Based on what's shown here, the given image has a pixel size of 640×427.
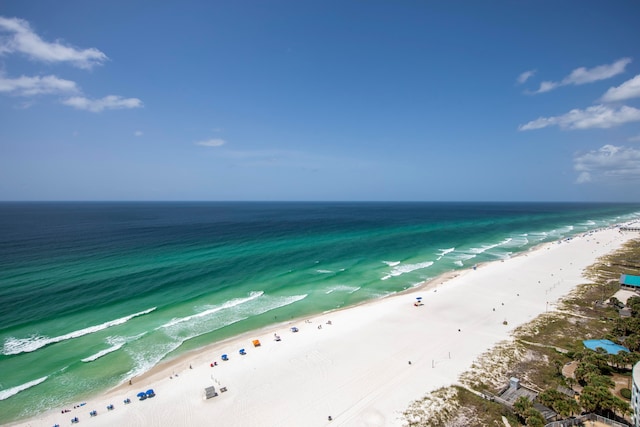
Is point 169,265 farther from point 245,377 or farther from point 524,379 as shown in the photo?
point 524,379

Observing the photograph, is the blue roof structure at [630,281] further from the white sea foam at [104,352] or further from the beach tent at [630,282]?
the white sea foam at [104,352]

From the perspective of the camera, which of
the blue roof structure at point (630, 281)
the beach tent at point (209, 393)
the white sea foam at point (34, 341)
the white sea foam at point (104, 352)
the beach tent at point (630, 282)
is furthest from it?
the blue roof structure at point (630, 281)

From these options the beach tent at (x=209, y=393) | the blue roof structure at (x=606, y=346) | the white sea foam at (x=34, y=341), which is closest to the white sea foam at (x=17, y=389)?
the white sea foam at (x=34, y=341)

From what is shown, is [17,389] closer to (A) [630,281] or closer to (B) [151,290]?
(B) [151,290]

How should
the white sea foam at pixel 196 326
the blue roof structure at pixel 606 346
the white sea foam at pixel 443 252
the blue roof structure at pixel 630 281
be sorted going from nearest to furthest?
the blue roof structure at pixel 606 346
the white sea foam at pixel 196 326
the blue roof structure at pixel 630 281
the white sea foam at pixel 443 252

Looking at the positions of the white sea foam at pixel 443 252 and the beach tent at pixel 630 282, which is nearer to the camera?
the beach tent at pixel 630 282

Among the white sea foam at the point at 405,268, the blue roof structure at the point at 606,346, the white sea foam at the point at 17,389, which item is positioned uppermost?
the blue roof structure at the point at 606,346

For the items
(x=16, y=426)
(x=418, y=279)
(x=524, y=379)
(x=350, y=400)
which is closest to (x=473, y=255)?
(x=418, y=279)
